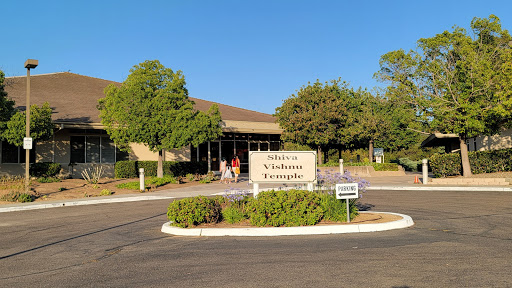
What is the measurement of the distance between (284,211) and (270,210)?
36 centimetres

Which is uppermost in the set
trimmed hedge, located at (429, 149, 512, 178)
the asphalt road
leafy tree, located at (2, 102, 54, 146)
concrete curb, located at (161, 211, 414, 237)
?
leafy tree, located at (2, 102, 54, 146)

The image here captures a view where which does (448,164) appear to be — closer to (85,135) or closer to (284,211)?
(284,211)

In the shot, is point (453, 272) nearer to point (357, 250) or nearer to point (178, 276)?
point (357, 250)

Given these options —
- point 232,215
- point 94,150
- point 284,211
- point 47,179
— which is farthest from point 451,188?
point 94,150

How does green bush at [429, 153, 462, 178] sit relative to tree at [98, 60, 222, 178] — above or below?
below

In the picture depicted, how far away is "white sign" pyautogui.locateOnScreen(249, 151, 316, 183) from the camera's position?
39.2ft

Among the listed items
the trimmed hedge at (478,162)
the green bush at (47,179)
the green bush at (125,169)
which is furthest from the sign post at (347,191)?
the green bush at (125,169)

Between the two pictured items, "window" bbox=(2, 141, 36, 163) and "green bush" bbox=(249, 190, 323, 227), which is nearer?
"green bush" bbox=(249, 190, 323, 227)

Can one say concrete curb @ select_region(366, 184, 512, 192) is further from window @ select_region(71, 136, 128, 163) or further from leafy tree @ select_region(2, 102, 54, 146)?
window @ select_region(71, 136, 128, 163)

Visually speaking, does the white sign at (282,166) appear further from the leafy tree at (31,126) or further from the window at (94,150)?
Result: the window at (94,150)

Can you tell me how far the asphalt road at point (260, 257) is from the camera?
605 cm

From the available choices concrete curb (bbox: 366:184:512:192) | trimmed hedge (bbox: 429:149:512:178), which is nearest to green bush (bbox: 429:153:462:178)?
trimmed hedge (bbox: 429:149:512:178)

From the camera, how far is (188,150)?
3309cm

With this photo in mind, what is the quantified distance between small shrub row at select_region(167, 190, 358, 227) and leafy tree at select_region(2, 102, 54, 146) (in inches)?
608
